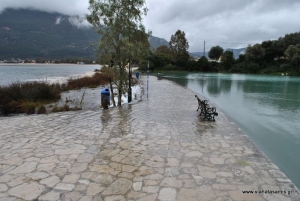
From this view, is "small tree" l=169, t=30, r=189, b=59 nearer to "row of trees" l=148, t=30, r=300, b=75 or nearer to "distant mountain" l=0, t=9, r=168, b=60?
"row of trees" l=148, t=30, r=300, b=75

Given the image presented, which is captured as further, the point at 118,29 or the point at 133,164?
the point at 118,29

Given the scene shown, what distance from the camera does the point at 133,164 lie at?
3.76 m

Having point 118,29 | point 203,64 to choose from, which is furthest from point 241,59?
point 118,29

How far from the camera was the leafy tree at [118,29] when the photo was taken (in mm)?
8977

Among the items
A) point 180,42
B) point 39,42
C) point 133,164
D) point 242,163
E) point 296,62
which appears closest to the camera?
point 133,164

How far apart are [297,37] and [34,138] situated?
215 ft

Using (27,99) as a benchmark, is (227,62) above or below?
above

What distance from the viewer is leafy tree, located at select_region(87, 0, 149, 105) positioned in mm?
8977

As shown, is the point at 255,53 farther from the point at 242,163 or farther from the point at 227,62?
the point at 242,163

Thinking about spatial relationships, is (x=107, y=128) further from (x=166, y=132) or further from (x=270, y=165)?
(x=270, y=165)

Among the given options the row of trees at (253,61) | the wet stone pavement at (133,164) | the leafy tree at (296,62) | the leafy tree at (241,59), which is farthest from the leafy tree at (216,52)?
the wet stone pavement at (133,164)

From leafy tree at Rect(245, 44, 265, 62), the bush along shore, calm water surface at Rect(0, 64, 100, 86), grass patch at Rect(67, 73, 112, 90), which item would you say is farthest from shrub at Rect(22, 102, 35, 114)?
leafy tree at Rect(245, 44, 265, 62)

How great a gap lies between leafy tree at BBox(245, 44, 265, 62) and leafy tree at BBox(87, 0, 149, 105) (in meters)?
55.3

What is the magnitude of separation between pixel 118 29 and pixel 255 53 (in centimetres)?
5678
